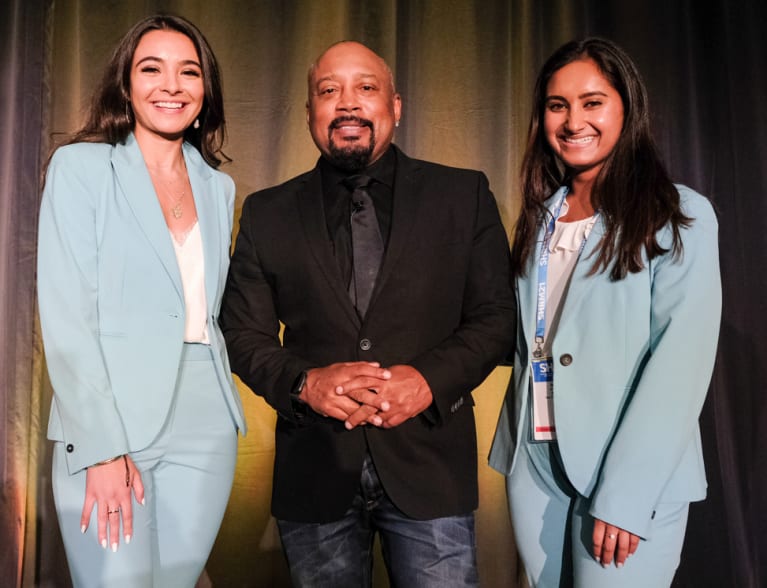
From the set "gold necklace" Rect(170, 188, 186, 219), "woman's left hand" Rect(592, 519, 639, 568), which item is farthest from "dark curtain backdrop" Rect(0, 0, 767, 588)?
"woman's left hand" Rect(592, 519, 639, 568)

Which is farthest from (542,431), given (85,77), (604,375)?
(85,77)

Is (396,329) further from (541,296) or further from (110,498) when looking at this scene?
(110,498)

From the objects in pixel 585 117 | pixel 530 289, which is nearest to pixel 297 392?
pixel 530 289

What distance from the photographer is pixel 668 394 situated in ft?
5.77

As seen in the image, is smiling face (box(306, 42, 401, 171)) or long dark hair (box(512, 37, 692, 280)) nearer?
long dark hair (box(512, 37, 692, 280))

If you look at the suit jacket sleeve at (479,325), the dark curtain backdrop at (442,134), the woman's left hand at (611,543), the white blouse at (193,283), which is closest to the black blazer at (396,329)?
the suit jacket sleeve at (479,325)

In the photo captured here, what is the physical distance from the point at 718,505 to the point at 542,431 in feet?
5.59

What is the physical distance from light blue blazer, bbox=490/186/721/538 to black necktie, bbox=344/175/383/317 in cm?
47

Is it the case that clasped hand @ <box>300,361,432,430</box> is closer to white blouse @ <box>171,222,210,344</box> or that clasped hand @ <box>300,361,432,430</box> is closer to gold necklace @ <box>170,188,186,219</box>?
white blouse @ <box>171,222,210,344</box>

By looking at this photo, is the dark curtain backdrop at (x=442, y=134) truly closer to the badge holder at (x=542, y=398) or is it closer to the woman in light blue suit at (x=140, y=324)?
the woman in light blue suit at (x=140, y=324)

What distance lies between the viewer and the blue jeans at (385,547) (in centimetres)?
196

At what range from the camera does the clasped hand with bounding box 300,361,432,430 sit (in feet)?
6.08

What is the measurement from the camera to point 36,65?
326 centimetres

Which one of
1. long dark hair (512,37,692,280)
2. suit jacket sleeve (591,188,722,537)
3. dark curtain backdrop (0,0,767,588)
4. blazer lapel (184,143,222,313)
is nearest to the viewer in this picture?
suit jacket sleeve (591,188,722,537)
